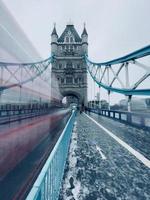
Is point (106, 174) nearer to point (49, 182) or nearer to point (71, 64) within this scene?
point (49, 182)

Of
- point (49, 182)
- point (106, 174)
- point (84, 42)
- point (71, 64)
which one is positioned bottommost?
point (106, 174)

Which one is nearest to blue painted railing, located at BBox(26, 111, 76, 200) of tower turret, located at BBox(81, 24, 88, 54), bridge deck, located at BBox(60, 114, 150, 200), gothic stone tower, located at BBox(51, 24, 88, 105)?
bridge deck, located at BBox(60, 114, 150, 200)

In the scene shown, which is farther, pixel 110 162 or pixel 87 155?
pixel 87 155

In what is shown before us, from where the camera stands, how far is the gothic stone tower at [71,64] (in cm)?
5028

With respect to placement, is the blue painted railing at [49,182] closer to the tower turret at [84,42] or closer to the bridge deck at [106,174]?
the bridge deck at [106,174]

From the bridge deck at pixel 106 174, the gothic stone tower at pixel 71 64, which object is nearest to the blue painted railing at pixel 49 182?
the bridge deck at pixel 106 174

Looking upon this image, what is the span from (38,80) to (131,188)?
4292 cm

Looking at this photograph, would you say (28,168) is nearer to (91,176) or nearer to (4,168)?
(4,168)

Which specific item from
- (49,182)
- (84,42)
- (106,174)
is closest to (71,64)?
(84,42)

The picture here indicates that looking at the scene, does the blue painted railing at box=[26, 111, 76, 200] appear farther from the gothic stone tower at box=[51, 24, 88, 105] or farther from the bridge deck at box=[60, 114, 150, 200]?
the gothic stone tower at box=[51, 24, 88, 105]

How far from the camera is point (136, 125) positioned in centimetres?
991

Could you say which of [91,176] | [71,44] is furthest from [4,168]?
[71,44]

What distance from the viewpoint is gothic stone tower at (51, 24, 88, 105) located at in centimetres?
5028

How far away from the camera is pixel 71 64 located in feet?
172
